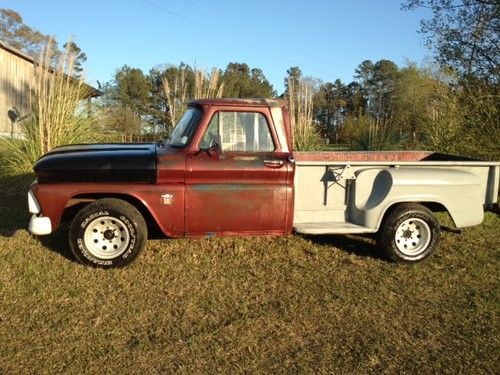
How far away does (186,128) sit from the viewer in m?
5.70

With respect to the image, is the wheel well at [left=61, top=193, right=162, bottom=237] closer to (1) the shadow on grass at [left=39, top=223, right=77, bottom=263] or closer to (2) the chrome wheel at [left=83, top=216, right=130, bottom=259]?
(2) the chrome wheel at [left=83, top=216, right=130, bottom=259]

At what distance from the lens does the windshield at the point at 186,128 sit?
5.54 m

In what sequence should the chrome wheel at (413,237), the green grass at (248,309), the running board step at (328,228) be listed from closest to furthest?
the green grass at (248,309) < the running board step at (328,228) < the chrome wheel at (413,237)

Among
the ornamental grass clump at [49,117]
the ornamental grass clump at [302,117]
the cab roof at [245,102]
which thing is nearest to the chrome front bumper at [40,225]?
the cab roof at [245,102]

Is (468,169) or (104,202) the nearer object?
(104,202)

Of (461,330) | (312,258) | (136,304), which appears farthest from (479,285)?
(136,304)

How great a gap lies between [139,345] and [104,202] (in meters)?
1.93

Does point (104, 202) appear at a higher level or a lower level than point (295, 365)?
higher

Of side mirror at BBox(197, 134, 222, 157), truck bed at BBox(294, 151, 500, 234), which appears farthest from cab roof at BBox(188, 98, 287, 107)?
truck bed at BBox(294, 151, 500, 234)

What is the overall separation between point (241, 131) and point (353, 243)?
2.25m

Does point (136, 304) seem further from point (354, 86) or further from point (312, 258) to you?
point (354, 86)

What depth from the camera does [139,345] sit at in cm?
386

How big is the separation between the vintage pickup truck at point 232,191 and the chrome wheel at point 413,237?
0.04 feet

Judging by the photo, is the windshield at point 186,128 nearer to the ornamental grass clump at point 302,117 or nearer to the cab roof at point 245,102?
the cab roof at point 245,102
